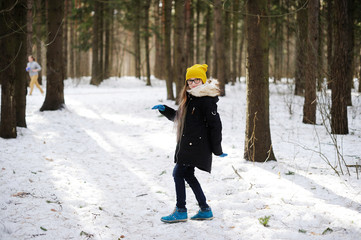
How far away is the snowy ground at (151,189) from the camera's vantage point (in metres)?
3.45

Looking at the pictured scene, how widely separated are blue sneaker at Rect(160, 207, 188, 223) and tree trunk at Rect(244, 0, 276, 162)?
2.12 m

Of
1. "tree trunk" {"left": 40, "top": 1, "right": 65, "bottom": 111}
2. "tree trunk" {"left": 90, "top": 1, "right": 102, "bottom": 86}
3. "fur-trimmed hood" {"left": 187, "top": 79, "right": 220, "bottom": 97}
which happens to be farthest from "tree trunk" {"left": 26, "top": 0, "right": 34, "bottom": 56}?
Result: "tree trunk" {"left": 90, "top": 1, "right": 102, "bottom": 86}

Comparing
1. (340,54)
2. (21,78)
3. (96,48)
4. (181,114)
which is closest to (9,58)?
(21,78)

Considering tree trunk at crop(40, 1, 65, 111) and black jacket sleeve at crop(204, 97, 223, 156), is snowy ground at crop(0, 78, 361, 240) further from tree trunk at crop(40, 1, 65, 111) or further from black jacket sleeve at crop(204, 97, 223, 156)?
tree trunk at crop(40, 1, 65, 111)

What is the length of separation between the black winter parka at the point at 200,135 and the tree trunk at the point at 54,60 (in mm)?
7669

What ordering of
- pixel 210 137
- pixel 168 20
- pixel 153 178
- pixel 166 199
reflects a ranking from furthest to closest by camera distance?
pixel 168 20 < pixel 153 178 < pixel 166 199 < pixel 210 137

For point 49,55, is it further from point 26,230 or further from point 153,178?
point 26,230

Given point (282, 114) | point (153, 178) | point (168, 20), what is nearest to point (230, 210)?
point (153, 178)

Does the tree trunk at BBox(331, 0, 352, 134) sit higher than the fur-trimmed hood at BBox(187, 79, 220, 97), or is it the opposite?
the tree trunk at BBox(331, 0, 352, 134)

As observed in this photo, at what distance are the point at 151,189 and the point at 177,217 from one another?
128 centimetres

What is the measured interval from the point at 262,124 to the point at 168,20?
8.06m

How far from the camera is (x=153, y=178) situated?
5.44 metres

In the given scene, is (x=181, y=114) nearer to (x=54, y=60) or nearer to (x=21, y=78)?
(x=21, y=78)

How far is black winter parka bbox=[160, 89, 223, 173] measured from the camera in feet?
11.2
